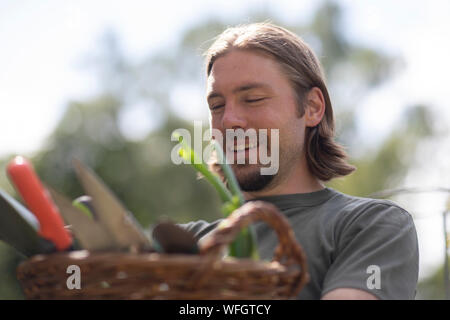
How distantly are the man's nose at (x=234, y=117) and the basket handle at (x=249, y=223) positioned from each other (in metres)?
0.82

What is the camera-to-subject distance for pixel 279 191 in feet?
6.59

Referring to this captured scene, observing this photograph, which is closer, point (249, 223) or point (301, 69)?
point (249, 223)

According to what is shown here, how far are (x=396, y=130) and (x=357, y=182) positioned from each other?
217 cm

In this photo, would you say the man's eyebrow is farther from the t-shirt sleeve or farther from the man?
the t-shirt sleeve

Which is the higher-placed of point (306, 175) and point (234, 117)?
point (234, 117)

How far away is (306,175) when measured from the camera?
6.84ft

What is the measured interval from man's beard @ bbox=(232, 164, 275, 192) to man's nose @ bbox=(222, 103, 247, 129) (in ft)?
0.43

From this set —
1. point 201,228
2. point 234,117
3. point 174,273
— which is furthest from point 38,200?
point 201,228

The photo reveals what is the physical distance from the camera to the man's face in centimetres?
189

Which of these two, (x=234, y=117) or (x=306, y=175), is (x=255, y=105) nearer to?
(x=234, y=117)

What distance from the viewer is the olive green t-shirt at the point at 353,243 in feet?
4.70

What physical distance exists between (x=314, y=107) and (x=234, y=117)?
0.42 metres

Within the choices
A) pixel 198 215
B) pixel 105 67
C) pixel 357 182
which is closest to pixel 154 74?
pixel 105 67
